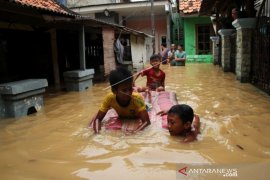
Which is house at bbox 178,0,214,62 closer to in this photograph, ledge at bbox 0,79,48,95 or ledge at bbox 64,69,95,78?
ledge at bbox 64,69,95,78

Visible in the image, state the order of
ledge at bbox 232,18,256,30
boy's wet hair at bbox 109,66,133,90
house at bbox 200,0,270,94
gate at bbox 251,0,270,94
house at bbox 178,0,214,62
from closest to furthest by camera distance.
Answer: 1. boy's wet hair at bbox 109,66,133,90
2. gate at bbox 251,0,270,94
3. house at bbox 200,0,270,94
4. ledge at bbox 232,18,256,30
5. house at bbox 178,0,214,62

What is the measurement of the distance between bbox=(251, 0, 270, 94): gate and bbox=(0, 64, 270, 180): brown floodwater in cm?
185

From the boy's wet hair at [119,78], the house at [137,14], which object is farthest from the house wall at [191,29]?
the boy's wet hair at [119,78]

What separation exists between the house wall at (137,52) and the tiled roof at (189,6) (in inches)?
136

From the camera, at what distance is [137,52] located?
20.0 meters

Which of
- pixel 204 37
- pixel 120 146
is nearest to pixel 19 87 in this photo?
pixel 120 146

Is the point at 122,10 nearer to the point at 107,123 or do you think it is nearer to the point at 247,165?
the point at 107,123

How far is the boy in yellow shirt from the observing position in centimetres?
484

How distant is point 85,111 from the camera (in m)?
Result: 7.51

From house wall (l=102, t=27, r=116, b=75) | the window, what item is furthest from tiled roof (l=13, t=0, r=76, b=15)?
the window

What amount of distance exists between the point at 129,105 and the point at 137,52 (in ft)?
49.2

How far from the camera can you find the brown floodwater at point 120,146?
12.3ft

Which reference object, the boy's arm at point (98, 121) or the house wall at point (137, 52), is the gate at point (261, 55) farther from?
the house wall at point (137, 52)

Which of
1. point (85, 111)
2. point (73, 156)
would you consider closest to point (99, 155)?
point (73, 156)
